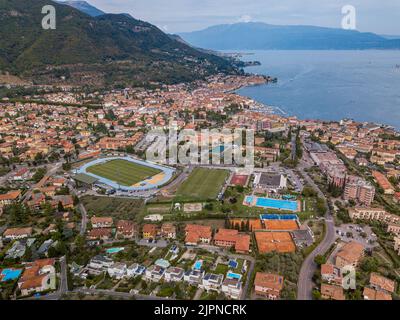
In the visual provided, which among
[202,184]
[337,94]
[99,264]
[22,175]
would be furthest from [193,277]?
[337,94]

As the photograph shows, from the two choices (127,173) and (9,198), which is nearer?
(9,198)

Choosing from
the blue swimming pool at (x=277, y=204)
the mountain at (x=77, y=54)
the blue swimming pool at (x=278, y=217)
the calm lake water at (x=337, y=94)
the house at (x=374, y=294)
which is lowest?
the house at (x=374, y=294)

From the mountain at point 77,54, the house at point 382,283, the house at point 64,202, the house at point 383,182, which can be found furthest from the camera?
the mountain at point 77,54

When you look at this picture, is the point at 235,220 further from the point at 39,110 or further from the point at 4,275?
the point at 39,110

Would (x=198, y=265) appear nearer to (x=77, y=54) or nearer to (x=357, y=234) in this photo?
(x=357, y=234)

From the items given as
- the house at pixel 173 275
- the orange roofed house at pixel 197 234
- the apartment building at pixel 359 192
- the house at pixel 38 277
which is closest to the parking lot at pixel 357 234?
the apartment building at pixel 359 192

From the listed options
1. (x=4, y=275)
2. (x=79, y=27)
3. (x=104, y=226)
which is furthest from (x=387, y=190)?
(x=79, y=27)

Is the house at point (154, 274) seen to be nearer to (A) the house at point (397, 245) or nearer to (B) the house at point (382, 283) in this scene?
(B) the house at point (382, 283)
